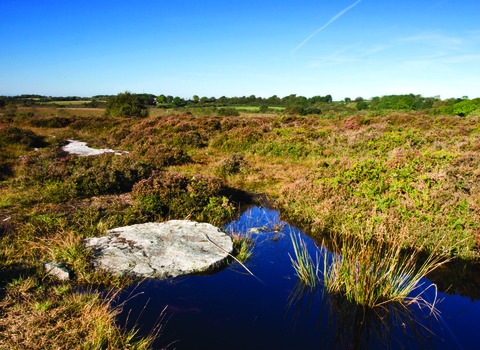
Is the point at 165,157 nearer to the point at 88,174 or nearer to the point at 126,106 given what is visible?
the point at 88,174

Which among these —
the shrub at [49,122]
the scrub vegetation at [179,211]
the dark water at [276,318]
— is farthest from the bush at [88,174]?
the shrub at [49,122]

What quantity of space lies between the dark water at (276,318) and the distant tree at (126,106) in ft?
108

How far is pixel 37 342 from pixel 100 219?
3455mm

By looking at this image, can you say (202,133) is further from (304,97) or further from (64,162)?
(304,97)

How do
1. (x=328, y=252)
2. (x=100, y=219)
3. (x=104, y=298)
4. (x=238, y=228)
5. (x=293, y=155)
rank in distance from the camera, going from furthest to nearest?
(x=293, y=155) → (x=238, y=228) → (x=100, y=219) → (x=328, y=252) → (x=104, y=298)

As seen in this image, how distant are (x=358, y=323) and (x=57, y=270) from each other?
4224 millimetres

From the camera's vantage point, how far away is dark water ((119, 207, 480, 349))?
3.10 m

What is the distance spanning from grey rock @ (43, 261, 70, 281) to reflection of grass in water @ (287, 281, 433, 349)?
127 inches

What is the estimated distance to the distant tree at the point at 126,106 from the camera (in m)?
33.0

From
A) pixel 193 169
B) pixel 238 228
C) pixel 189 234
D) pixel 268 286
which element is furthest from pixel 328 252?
pixel 193 169

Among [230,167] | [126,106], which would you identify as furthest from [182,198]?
[126,106]

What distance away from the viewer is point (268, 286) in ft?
13.5

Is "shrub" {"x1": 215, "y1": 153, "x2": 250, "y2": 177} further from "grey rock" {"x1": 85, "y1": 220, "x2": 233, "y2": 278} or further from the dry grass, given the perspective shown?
the dry grass

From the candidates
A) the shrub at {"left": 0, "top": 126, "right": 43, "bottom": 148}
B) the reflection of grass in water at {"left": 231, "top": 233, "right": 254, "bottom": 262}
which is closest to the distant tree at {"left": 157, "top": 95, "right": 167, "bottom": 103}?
the shrub at {"left": 0, "top": 126, "right": 43, "bottom": 148}
